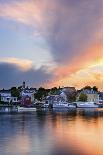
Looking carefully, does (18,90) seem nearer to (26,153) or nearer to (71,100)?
(71,100)

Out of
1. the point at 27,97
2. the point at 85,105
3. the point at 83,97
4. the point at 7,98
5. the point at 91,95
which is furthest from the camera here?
the point at 91,95

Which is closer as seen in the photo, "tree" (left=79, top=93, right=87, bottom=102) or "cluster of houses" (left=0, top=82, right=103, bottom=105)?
"cluster of houses" (left=0, top=82, right=103, bottom=105)

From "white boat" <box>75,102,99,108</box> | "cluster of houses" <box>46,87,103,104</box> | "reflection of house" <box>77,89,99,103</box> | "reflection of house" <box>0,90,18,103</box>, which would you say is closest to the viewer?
"white boat" <box>75,102,99,108</box>

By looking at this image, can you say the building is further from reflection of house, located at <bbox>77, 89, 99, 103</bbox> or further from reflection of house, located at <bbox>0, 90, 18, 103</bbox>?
reflection of house, located at <bbox>77, 89, 99, 103</bbox>

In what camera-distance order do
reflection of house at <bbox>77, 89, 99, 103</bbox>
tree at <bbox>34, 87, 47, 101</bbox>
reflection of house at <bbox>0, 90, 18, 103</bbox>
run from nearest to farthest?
reflection of house at <bbox>0, 90, 18, 103</bbox>
tree at <bbox>34, 87, 47, 101</bbox>
reflection of house at <bbox>77, 89, 99, 103</bbox>

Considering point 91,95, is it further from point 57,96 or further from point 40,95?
point 40,95

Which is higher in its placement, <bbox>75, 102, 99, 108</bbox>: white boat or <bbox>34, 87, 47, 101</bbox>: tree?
<bbox>34, 87, 47, 101</bbox>: tree

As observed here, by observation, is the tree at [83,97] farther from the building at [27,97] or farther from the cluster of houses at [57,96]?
the building at [27,97]

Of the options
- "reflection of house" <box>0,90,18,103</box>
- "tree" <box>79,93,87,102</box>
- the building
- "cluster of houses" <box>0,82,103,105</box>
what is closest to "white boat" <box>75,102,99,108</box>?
"tree" <box>79,93,87,102</box>

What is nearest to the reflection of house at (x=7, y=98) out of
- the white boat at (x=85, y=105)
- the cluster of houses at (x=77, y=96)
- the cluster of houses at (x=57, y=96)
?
the cluster of houses at (x=57, y=96)

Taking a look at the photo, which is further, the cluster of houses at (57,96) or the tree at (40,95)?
the tree at (40,95)

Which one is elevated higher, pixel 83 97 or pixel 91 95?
pixel 91 95

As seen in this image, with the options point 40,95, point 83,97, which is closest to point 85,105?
point 83,97

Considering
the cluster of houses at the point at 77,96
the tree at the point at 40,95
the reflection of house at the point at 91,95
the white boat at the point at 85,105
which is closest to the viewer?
the white boat at the point at 85,105
